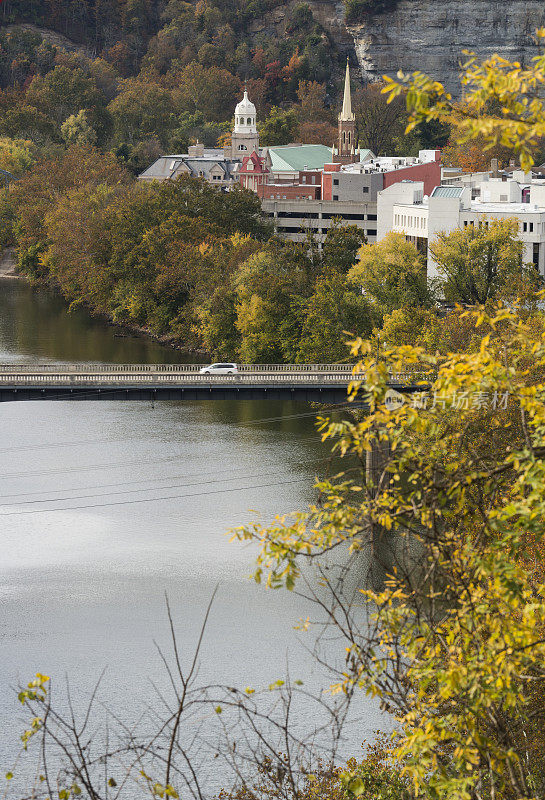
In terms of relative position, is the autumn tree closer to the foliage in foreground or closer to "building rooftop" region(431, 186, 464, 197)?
"building rooftop" region(431, 186, 464, 197)

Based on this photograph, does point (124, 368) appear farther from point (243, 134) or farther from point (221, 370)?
point (243, 134)

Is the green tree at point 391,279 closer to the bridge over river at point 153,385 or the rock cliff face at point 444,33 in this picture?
the bridge over river at point 153,385

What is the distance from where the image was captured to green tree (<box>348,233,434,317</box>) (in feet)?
179

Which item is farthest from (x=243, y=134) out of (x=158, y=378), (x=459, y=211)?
(x=158, y=378)

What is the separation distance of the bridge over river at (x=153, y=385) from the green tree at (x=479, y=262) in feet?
41.4

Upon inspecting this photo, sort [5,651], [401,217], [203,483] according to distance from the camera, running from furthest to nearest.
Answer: [401,217] < [203,483] < [5,651]

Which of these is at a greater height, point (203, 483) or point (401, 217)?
point (401, 217)

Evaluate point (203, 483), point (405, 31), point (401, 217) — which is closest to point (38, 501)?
point (203, 483)

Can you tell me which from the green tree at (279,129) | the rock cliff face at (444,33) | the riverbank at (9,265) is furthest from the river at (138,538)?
the rock cliff face at (444,33)

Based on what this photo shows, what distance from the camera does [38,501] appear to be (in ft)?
123

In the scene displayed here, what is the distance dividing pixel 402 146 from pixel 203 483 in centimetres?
8024

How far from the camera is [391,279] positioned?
55.6 m

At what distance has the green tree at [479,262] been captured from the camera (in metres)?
54.8

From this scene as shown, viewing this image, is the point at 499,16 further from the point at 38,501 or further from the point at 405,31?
the point at 38,501
